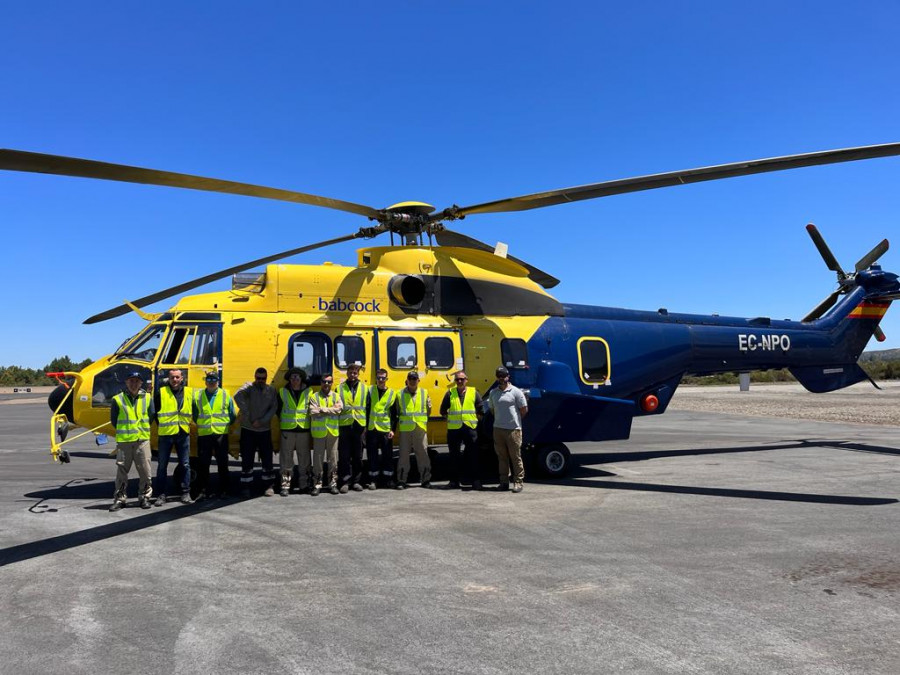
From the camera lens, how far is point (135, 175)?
6.44 meters

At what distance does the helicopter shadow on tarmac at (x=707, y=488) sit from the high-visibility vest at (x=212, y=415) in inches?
202

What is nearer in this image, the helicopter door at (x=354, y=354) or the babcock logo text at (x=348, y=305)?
the helicopter door at (x=354, y=354)

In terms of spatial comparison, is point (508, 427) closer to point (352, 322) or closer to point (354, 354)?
point (354, 354)

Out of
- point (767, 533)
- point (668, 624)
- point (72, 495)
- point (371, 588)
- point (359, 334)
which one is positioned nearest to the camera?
point (668, 624)

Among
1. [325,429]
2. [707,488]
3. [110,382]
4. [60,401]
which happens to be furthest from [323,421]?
[707,488]

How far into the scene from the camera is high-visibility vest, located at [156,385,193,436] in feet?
25.7

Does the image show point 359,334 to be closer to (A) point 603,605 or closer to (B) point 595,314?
(B) point 595,314

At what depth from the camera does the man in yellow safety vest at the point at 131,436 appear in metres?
7.58

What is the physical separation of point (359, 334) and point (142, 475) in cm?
361

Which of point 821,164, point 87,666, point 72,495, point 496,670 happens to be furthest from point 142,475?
point 821,164

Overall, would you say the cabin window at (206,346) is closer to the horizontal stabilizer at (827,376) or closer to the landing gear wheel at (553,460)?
the landing gear wheel at (553,460)

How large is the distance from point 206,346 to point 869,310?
48.1 ft

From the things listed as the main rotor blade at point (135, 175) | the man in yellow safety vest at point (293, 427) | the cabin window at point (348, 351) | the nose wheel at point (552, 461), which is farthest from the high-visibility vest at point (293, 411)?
the nose wheel at point (552, 461)

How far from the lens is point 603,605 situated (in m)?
4.26
